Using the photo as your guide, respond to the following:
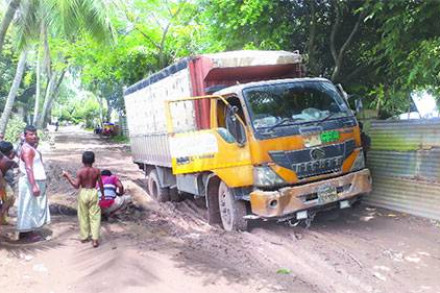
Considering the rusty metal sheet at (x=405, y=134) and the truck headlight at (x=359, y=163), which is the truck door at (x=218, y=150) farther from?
the rusty metal sheet at (x=405, y=134)

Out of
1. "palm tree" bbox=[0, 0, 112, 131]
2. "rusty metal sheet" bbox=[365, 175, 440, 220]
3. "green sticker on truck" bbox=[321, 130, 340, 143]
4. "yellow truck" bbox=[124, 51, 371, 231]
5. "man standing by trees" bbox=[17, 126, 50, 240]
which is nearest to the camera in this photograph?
"man standing by trees" bbox=[17, 126, 50, 240]

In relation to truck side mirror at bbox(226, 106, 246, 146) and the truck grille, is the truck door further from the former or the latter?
the truck grille

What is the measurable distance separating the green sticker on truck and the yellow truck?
0.02m

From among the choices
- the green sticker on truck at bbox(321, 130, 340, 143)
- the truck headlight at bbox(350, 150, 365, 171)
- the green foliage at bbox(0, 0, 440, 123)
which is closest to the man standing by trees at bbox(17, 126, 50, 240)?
the green sticker on truck at bbox(321, 130, 340, 143)

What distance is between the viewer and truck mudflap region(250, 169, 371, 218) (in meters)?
7.00

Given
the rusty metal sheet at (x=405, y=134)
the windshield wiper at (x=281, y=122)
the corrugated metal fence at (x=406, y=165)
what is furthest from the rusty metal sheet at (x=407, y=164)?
the windshield wiper at (x=281, y=122)

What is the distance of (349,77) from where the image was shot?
12055 millimetres

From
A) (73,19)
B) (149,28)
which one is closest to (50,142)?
(149,28)

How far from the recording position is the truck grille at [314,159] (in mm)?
7086

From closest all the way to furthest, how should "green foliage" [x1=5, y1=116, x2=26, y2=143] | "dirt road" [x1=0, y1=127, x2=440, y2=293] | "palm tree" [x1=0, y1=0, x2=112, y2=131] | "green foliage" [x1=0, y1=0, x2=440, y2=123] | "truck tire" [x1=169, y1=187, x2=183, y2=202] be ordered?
"dirt road" [x1=0, y1=127, x2=440, y2=293], "green foliage" [x1=0, y1=0, x2=440, y2=123], "truck tire" [x1=169, y1=187, x2=183, y2=202], "palm tree" [x1=0, y1=0, x2=112, y2=131], "green foliage" [x1=5, y1=116, x2=26, y2=143]

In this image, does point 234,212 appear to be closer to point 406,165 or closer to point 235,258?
point 235,258

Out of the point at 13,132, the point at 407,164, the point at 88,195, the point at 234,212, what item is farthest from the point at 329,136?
the point at 13,132

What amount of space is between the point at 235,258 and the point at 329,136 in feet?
7.54

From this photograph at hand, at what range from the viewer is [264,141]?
23.2 feet
